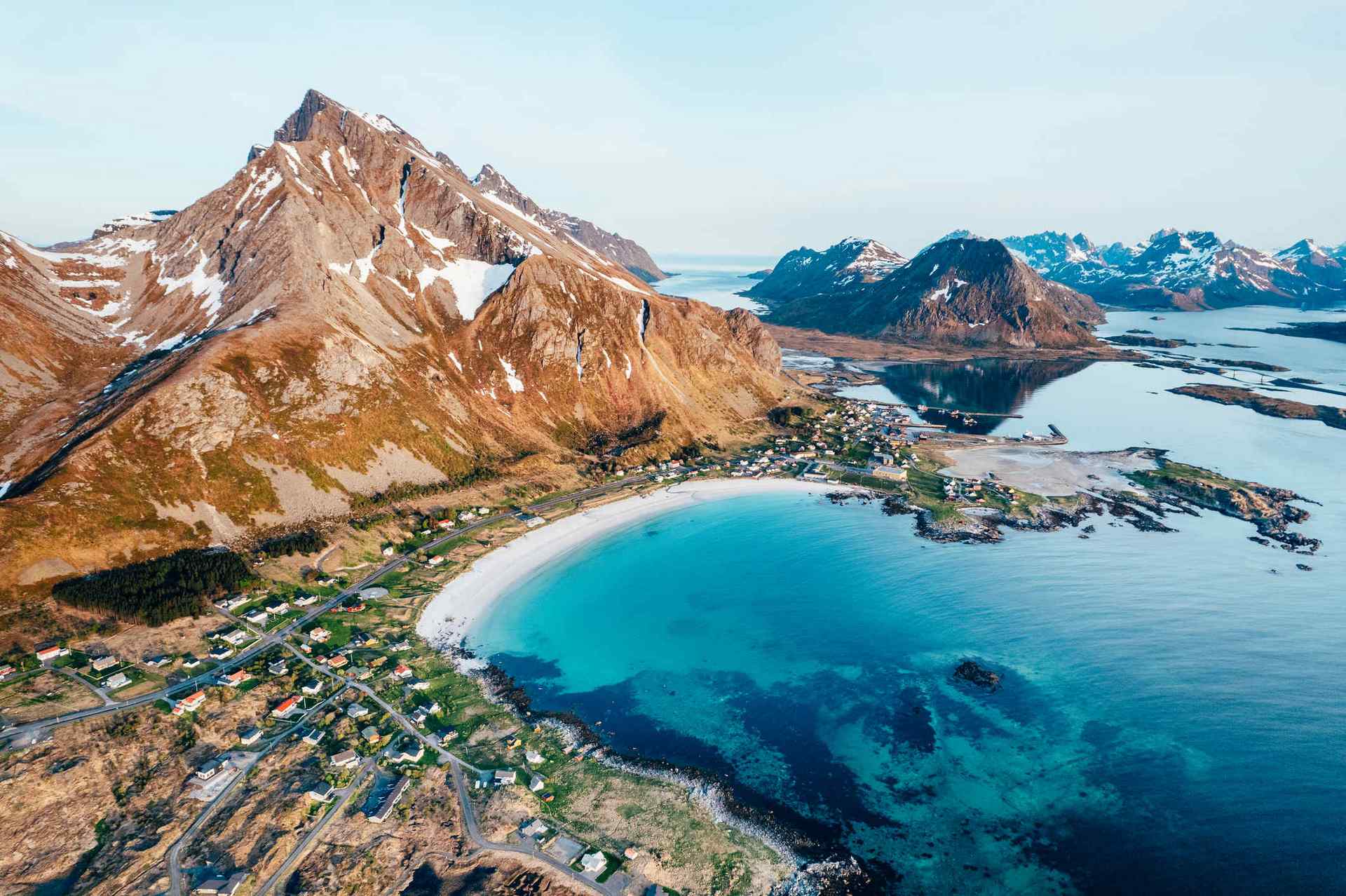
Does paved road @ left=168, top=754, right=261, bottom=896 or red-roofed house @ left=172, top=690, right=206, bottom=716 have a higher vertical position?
red-roofed house @ left=172, top=690, right=206, bottom=716

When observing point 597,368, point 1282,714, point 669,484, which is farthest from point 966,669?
point 597,368

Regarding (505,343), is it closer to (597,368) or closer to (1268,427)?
(597,368)

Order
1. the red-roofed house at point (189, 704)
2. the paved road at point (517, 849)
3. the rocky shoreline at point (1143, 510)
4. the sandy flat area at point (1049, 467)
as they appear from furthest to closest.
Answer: the sandy flat area at point (1049, 467), the rocky shoreline at point (1143, 510), the red-roofed house at point (189, 704), the paved road at point (517, 849)

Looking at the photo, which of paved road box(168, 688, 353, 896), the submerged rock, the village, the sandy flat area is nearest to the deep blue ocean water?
the submerged rock

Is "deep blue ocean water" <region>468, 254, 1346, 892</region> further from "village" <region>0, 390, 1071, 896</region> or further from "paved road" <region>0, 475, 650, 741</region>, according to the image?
"paved road" <region>0, 475, 650, 741</region>

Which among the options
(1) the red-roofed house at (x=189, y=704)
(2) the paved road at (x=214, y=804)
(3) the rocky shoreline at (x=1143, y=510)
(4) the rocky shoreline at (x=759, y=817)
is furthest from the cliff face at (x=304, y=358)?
(3) the rocky shoreline at (x=1143, y=510)

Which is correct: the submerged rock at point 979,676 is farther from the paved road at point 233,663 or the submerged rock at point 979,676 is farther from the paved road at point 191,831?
the paved road at point 233,663
